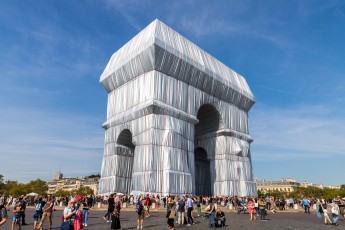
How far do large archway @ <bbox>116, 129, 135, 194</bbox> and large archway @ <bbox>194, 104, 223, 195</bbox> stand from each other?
11.4 metres

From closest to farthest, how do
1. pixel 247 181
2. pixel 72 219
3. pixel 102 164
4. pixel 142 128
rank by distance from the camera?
pixel 72 219
pixel 142 128
pixel 102 164
pixel 247 181

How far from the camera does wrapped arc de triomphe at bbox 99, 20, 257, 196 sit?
1240 inches

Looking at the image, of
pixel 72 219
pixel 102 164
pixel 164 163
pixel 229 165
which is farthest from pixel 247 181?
pixel 72 219

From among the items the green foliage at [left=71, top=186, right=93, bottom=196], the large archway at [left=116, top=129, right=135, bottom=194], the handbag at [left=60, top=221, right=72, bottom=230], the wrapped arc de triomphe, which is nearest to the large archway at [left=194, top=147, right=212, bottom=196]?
the wrapped arc de triomphe

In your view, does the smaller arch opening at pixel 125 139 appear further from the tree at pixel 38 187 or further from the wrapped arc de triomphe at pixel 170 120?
the tree at pixel 38 187

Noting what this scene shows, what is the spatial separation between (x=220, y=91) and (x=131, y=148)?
15.4 m

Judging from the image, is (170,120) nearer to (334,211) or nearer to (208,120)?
(208,120)

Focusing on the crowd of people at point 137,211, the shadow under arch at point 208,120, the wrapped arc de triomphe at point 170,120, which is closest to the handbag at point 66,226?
the crowd of people at point 137,211

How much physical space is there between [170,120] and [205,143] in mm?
12441

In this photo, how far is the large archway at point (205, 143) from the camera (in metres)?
42.7

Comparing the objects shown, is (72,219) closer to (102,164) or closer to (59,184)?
(102,164)

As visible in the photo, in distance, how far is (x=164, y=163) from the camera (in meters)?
30.8

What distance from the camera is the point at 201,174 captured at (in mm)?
47812

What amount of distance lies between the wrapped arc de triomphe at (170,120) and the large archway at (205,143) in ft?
0.50
